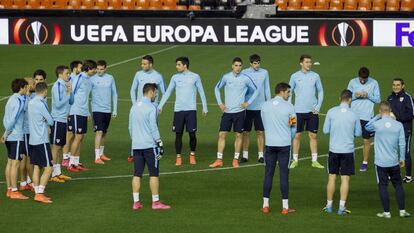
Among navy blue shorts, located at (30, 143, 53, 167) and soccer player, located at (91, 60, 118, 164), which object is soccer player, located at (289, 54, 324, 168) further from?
navy blue shorts, located at (30, 143, 53, 167)

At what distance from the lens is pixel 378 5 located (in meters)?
45.1

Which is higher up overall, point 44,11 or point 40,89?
point 44,11

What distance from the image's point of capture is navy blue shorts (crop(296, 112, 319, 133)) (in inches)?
835

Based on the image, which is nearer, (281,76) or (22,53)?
(281,76)

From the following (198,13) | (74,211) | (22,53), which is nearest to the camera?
(74,211)

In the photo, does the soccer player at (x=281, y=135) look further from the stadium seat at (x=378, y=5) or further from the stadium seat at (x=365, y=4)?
the stadium seat at (x=365, y=4)

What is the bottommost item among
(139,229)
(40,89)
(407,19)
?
(139,229)

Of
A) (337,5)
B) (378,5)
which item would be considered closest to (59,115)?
(337,5)

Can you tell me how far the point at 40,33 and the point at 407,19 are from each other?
49.8ft

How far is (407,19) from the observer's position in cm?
4131

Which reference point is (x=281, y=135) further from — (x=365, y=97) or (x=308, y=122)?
(x=308, y=122)

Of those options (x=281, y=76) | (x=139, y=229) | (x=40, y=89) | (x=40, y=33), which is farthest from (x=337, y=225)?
(x=40, y=33)

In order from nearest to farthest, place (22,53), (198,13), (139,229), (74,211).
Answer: (139,229) < (74,211) < (22,53) < (198,13)

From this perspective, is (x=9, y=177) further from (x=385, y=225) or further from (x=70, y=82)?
(x=385, y=225)
